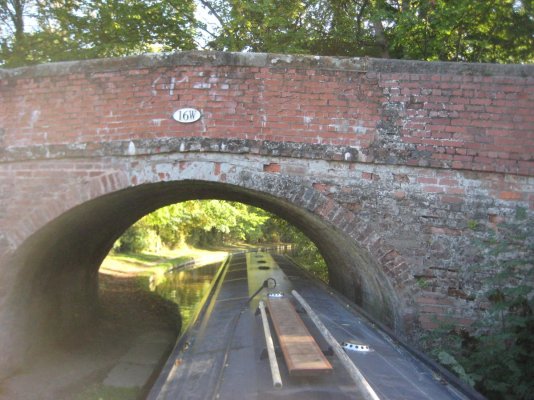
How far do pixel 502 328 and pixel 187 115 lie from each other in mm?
4097

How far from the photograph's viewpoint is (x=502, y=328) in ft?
15.9

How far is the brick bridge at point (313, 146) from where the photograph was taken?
5.16 meters

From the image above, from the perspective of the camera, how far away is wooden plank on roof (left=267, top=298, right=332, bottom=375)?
295cm

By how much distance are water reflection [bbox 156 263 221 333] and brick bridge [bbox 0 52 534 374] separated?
573 cm

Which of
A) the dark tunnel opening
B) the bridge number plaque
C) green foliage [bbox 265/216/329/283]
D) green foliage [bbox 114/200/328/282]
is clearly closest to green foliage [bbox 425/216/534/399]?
the dark tunnel opening

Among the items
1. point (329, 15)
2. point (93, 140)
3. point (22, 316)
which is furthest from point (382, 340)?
point (329, 15)

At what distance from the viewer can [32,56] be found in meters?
11.4

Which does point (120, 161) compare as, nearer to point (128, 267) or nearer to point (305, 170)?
point (305, 170)

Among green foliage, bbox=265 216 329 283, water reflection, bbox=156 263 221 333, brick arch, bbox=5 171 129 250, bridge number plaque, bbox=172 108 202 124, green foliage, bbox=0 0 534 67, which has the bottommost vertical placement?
water reflection, bbox=156 263 221 333

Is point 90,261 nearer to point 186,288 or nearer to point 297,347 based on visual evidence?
point 186,288

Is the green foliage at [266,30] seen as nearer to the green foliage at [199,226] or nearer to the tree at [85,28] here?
the tree at [85,28]

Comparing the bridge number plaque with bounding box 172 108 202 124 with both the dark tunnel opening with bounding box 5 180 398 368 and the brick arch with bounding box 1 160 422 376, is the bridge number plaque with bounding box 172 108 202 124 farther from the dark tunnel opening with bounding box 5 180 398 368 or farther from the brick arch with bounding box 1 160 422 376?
the dark tunnel opening with bounding box 5 180 398 368

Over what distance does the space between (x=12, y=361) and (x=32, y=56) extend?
25.9 feet

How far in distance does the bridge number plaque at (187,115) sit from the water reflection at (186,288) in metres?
5.96
